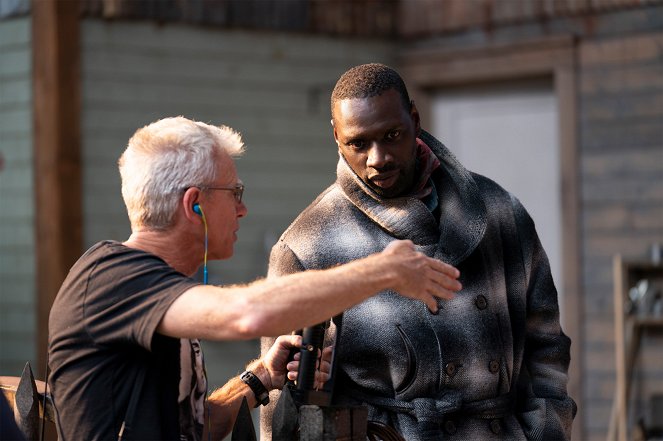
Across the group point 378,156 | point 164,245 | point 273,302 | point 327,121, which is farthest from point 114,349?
point 327,121

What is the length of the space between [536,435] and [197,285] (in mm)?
1216

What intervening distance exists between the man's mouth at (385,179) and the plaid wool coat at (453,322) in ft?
0.22

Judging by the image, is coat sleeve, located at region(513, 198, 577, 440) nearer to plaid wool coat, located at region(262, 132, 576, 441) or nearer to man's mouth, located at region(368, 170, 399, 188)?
plaid wool coat, located at region(262, 132, 576, 441)

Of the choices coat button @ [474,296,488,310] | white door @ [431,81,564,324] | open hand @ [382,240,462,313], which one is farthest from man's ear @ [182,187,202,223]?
white door @ [431,81,564,324]

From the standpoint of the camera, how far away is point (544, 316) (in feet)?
11.2

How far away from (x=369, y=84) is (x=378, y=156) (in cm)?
19

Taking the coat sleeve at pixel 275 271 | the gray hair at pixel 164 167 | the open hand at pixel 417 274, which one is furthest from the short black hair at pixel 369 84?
the open hand at pixel 417 274

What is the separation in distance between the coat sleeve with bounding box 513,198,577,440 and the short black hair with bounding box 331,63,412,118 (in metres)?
0.54

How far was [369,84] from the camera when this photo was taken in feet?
10.3

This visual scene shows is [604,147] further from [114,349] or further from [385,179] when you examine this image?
[114,349]

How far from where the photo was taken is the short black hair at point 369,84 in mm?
3137

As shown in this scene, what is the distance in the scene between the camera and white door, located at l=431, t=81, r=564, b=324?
25.7ft

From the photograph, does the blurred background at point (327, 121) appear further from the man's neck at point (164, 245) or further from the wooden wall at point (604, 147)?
the man's neck at point (164, 245)

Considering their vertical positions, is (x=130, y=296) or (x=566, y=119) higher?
(x=566, y=119)
